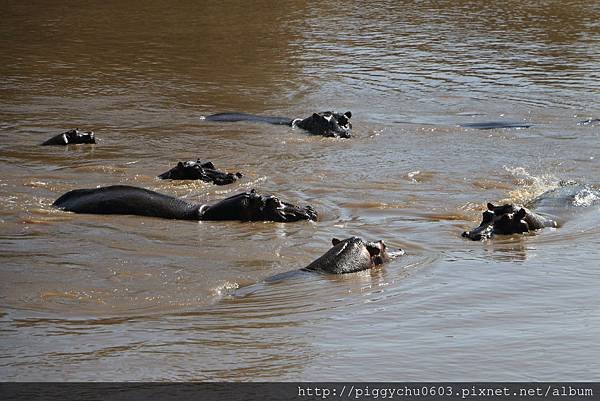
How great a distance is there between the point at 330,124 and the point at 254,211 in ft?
14.2

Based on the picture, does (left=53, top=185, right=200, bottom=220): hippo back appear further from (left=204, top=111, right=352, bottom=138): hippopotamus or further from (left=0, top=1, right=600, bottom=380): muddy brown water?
(left=204, top=111, right=352, bottom=138): hippopotamus

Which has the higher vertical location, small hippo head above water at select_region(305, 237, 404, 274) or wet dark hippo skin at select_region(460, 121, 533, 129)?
wet dark hippo skin at select_region(460, 121, 533, 129)

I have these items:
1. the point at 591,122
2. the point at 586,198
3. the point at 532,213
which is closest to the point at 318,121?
the point at 591,122

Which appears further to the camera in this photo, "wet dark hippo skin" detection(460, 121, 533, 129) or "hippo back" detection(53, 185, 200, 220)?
"wet dark hippo skin" detection(460, 121, 533, 129)

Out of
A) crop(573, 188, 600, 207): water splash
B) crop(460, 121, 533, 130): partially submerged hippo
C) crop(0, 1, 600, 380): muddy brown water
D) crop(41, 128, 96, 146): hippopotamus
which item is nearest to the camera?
crop(0, 1, 600, 380): muddy brown water

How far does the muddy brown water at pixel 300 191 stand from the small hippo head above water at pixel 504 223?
13cm

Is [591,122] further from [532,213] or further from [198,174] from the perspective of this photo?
[198,174]

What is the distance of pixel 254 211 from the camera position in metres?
8.80

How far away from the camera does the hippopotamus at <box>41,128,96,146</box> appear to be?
12031 millimetres

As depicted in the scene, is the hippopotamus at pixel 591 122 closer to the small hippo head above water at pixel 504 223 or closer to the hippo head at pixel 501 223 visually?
the small hippo head above water at pixel 504 223

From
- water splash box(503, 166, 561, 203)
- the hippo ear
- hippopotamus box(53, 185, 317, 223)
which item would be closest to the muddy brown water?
water splash box(503, 166, 561, 203)

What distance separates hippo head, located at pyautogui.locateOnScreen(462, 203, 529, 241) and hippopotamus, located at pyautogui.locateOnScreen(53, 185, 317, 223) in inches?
53.0

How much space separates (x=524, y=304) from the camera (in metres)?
6.22

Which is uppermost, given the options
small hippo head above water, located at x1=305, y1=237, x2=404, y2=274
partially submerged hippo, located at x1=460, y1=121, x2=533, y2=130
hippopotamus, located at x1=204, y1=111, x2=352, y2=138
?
hippopotamus, located at x1=204, y1=111, x2=352, y2=138
